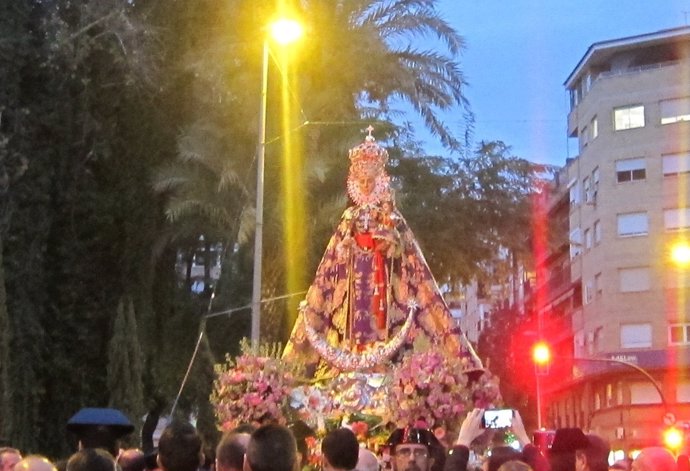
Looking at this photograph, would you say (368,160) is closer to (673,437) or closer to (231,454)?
(231,454)

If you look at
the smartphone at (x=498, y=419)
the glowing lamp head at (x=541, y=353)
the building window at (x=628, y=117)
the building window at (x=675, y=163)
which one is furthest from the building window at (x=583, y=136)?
the smartphone at (x=498, y=419)

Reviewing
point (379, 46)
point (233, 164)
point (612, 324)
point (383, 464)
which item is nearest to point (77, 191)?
point (233, 164)

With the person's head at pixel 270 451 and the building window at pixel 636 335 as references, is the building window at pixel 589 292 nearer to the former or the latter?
the building window at pixel 636 335

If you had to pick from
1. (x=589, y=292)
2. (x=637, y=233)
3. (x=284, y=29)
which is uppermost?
(x=637, y=233)

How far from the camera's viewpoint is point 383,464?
12578mm

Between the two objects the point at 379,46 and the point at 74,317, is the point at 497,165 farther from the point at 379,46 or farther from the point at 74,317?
the point at 74,317

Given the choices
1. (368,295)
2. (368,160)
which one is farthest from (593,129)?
(368,295)

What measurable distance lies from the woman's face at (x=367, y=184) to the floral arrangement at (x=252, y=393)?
282 cm

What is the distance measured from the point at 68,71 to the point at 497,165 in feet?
32.1

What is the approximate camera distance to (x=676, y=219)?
51875mm

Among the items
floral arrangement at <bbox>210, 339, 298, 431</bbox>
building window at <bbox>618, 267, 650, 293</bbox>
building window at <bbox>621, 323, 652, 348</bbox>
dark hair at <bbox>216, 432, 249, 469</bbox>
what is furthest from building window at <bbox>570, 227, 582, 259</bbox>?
dark hair at <bbox>216, 432, 249, 469</bbox>

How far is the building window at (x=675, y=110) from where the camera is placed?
5134cm

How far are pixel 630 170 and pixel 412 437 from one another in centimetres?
4349

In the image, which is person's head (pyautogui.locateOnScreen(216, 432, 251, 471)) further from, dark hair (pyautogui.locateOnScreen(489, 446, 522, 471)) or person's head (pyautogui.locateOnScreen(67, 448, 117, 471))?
dark hair (pyautogui.locateOnScreen(489, 446, 522, 471))
